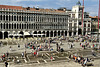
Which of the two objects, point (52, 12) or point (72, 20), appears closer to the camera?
point (52, 12)

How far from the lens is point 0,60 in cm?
2531

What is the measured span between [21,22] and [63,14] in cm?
2268

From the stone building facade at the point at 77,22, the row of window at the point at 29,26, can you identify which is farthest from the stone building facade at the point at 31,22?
the stone building facade at the point at 77,22

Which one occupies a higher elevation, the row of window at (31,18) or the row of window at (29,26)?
the row of window at (31,18)

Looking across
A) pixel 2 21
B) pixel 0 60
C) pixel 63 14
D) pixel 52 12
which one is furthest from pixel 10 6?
pixel 0 60

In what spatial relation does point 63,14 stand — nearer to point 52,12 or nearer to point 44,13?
point 52,12

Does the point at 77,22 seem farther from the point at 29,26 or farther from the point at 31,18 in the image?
the point at 29,26

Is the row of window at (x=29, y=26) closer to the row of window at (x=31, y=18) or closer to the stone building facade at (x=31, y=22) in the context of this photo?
the stone building facade at (x=31, y=22)

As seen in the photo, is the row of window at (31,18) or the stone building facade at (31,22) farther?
the row of window at (31,18)

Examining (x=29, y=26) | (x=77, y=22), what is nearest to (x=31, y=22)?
(x=29, y=26)

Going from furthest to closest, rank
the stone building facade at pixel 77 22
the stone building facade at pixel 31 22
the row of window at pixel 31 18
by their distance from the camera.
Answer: the stone building facade at pixel 77 22 → the row of window at pixel 31 18 → the stone building facade at pixel 31 22

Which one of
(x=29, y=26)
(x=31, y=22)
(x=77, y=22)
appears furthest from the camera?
(x=77, y=22)

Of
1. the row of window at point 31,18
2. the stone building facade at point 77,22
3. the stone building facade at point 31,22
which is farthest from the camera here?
the stone building facade at point 77,22

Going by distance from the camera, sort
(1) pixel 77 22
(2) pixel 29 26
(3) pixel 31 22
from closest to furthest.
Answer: (2) pixel 29 26 → (3) pixel 31 22 → (1) pixel 77 22
